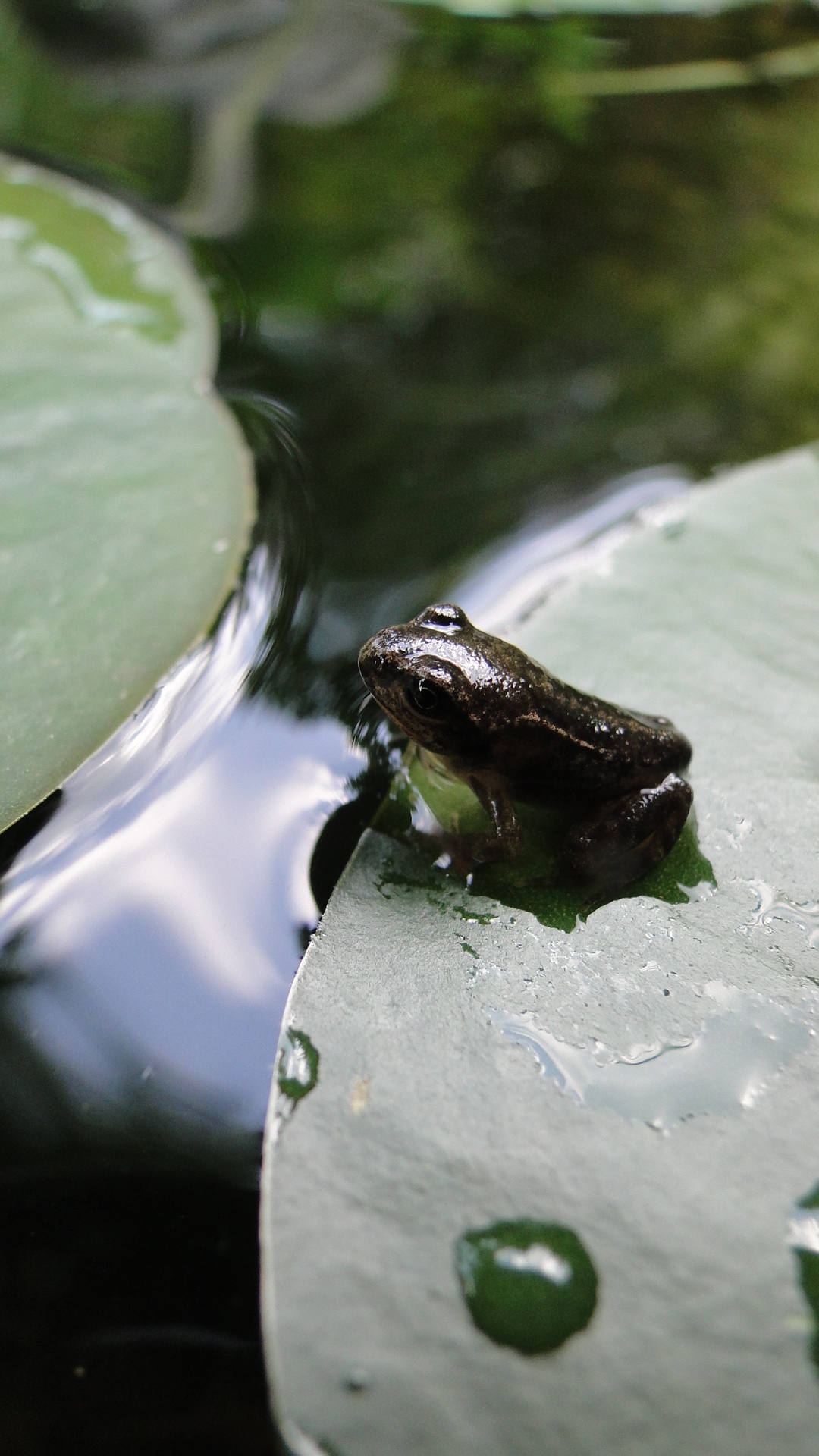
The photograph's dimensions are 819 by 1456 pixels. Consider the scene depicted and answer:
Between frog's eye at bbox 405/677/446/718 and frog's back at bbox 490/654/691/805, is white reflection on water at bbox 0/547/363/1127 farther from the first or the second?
frog's back at bbox 490/654/691/805

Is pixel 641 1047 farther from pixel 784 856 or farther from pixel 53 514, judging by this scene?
pixel 53 514

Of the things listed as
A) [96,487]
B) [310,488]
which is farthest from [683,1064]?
[310,488]

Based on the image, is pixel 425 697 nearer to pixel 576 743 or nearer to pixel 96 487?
pixel 576 743

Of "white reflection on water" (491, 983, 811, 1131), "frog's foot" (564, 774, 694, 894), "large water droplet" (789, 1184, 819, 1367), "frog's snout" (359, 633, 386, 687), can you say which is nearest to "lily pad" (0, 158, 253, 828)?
"frog's snout" (359, 633, 386, 687)

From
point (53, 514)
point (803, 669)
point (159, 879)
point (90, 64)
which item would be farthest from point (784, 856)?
point (90, 64)

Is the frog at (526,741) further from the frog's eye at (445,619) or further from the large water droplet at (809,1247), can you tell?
the large water droplet at (809,1247)

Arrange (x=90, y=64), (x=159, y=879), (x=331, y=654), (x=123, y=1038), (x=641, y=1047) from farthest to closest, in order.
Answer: (x=90, y=64) → (x=331, y=654) → (x=159, y=879) → (x=123, y=1038) → (x=641, y=1047)
